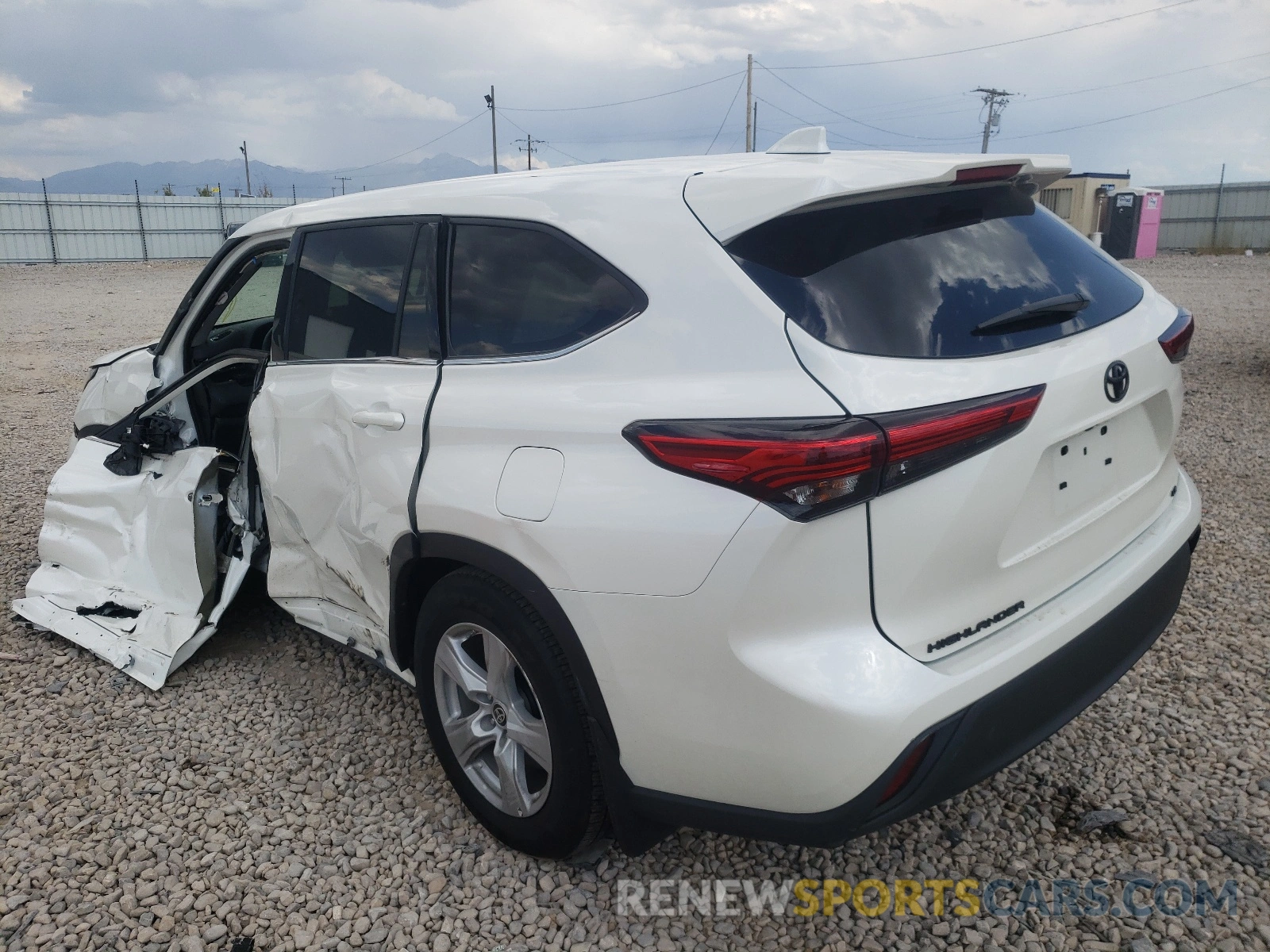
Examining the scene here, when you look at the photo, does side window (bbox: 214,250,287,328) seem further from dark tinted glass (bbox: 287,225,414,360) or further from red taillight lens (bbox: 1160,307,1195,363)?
red taillight lens (bbox: 1160,307,1195,363)

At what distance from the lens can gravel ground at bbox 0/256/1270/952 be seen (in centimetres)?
229

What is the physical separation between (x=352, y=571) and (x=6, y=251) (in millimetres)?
40407

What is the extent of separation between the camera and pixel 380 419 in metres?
2.62

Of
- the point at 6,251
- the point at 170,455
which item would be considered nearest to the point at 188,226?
the point at 6,251

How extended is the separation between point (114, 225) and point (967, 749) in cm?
4292

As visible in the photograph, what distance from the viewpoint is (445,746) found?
265cm

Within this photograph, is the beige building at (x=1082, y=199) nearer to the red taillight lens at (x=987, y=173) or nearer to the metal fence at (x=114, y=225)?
the metal fence at (x=114, y=225)

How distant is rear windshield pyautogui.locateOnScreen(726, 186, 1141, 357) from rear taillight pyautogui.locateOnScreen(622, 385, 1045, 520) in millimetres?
166

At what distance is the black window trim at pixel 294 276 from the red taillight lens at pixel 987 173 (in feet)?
4.63

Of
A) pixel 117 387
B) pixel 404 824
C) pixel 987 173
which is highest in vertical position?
pixel 987 173

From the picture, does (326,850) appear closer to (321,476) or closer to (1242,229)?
(321,476)

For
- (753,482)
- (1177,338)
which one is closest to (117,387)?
(753,482)

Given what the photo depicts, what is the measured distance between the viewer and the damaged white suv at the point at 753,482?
1.78m

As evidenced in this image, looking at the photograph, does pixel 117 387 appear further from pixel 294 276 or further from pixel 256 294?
pixel 294 276
